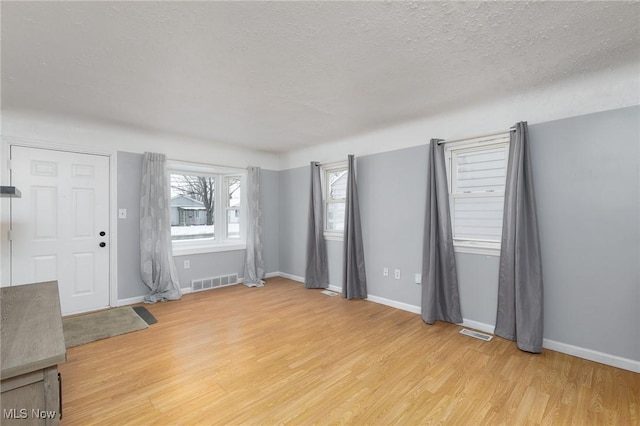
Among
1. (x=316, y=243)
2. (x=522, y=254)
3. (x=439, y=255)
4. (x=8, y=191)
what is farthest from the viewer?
(x=316, y=243)

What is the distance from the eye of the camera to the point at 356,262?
422 centimetres

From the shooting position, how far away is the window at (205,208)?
4.71m

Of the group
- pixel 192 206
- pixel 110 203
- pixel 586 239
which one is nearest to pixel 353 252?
pixel 586 239

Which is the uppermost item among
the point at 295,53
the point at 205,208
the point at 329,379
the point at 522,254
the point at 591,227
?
the point at 295,53

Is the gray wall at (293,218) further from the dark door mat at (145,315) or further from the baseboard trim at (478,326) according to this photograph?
the baseboard trim at (478,326)

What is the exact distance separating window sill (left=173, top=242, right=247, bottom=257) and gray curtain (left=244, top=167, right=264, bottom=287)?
21 centimetres

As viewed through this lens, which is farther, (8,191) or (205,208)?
(205,208)

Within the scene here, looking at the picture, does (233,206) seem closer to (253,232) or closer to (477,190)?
(253,232)

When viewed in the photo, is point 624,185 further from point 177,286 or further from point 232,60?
point 177,286

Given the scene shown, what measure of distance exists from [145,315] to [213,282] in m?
1.32

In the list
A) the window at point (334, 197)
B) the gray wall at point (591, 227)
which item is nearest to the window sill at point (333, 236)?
the window at point (334, 197)

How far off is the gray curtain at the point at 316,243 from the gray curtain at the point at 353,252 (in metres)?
0.64

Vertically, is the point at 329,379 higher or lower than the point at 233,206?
lower

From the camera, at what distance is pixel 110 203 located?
12.6 ft
